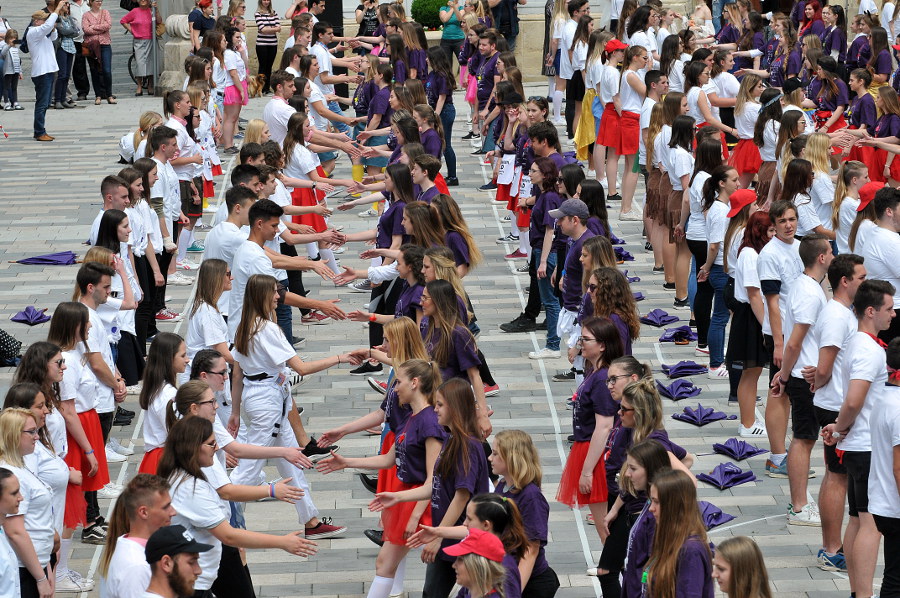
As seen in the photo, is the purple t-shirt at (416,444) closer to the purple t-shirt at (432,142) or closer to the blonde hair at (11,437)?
the blonde hair at (11,437)

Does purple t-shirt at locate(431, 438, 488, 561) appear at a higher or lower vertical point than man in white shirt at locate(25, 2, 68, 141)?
lower

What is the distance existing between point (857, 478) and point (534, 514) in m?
2.16

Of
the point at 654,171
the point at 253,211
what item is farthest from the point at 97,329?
the point at 654,171

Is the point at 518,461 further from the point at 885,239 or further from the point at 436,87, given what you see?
the point at 436,87

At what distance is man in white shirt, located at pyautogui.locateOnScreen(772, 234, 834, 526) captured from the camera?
8078mm

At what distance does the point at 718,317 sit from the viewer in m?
10.8

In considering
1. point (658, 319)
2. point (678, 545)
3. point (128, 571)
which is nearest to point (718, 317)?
point (658, 319)

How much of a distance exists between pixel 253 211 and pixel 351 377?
2165 millimetres

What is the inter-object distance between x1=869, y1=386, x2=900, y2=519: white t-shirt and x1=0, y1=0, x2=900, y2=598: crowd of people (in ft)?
0.04

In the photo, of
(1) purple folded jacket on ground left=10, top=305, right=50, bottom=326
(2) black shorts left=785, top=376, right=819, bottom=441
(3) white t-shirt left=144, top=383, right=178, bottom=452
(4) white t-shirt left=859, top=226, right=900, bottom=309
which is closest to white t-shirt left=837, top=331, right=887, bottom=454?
(2) black shorts left=785, top=376, right=819, bottom=441

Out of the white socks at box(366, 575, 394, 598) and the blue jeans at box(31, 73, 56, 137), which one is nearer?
the white socks at box(366, 575, 394, 598)

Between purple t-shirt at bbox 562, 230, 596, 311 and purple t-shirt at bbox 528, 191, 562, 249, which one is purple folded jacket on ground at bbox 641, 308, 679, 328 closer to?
purple t-shirt at bbox 528, 191, 562, 249

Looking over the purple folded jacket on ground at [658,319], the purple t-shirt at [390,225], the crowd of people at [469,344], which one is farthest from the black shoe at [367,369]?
the purple folded jacket on ground at [658,319]

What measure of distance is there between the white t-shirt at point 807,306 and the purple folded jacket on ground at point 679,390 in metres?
2.53
